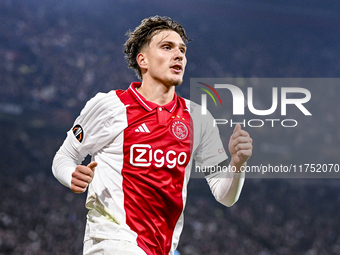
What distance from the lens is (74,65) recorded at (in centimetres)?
530

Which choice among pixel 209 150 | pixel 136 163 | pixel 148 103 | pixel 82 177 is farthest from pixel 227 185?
pixel 82 177

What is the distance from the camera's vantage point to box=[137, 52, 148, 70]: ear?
2168 mm

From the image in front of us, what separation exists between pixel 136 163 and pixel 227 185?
1.65 feet

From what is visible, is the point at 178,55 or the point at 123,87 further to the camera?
the point at 123,87

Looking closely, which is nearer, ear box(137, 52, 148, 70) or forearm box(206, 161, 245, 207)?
forearm box(206, 161, 245, 207)

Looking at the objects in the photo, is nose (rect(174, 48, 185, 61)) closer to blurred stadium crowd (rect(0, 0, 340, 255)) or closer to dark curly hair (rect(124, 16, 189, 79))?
dark curly hair (rect(124, 16, 189, 79))

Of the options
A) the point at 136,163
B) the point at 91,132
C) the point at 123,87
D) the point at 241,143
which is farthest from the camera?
the point at 123,87

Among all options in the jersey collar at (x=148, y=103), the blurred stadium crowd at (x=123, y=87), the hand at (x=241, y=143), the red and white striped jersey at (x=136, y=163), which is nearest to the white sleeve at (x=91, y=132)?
the red and white striped jersey at (x=136, y=163)

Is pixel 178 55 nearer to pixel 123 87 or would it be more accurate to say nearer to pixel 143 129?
pixel 143 129

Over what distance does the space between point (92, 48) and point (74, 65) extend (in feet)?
1.30

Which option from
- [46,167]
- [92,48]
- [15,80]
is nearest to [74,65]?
[92,48]

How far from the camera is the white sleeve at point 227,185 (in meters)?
1.88

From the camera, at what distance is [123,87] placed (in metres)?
5.45

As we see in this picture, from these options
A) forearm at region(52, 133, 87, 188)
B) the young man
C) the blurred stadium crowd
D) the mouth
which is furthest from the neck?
the blurred stadium crowd
